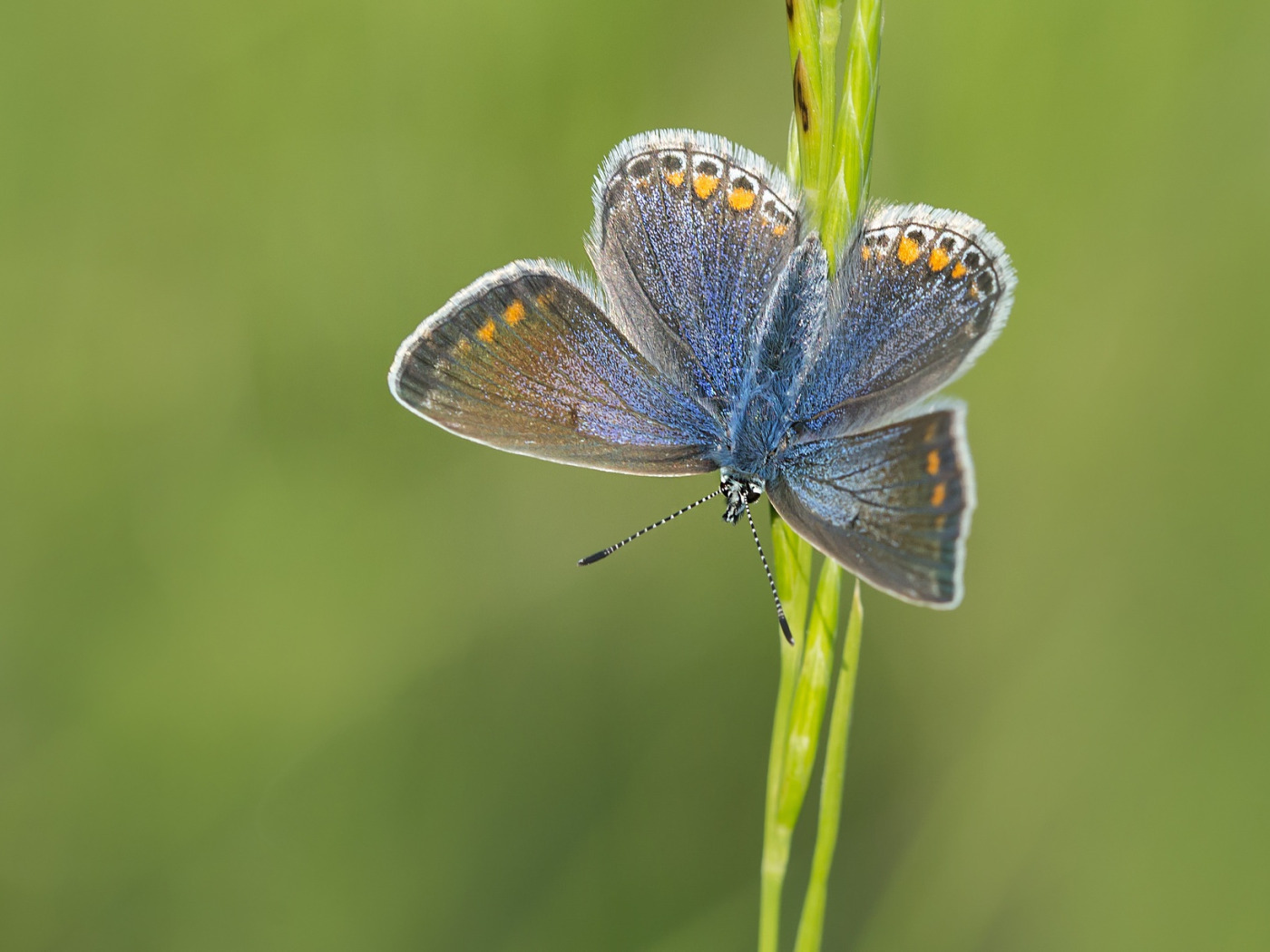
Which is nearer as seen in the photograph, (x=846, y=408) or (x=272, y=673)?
(x=846, y=408)

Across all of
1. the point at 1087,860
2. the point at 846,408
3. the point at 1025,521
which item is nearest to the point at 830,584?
the point at 846,408

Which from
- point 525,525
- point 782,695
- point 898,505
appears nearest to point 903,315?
point 898,505

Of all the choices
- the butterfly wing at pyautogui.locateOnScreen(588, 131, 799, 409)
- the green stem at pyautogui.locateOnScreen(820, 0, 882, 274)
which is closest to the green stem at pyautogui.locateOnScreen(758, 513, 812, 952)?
the green stem at pyautogui.locateOnScreen(820, 0, 882, 274)

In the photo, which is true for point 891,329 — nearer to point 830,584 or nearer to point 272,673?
point 830,584

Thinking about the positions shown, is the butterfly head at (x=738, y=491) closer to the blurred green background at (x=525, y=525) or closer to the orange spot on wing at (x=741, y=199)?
the orange spot on wing at (x=741, y=199)

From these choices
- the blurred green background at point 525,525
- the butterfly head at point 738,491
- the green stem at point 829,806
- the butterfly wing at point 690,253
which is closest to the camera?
the green stem at point 829,806

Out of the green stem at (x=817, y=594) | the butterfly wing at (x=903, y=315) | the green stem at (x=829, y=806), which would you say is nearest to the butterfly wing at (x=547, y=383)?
the butterfly wing at (x=903, y=315)
